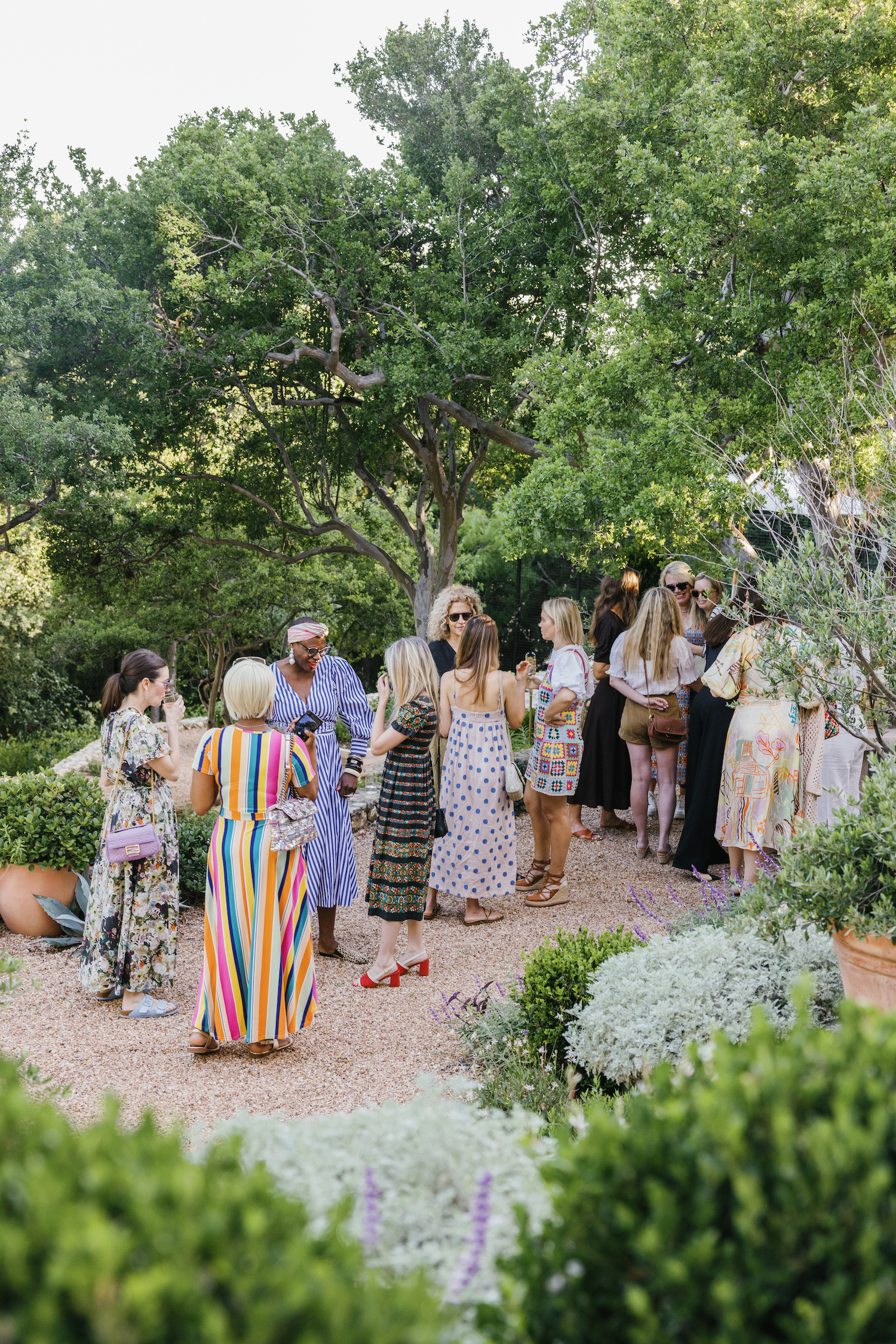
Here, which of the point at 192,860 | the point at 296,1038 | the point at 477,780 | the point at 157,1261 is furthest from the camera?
the point at 192,860

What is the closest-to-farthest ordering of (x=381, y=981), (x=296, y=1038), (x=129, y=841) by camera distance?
(x=296, y=1038)
(x=129, y=841)
(x=381, y=981)

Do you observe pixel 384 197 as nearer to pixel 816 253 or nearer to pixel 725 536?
pixel 816 253

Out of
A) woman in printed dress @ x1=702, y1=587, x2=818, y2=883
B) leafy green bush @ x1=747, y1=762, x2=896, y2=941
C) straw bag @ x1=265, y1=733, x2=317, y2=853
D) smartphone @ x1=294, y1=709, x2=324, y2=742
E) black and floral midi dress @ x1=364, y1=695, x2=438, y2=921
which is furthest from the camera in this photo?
woman in printed dress @ x1=702, y1=587, x2=818, y2=883

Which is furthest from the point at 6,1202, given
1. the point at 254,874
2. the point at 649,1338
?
the point at 254,874

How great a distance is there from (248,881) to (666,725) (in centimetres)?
372

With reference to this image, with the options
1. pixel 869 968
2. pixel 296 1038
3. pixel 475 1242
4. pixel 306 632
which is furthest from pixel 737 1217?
pixel 306 632

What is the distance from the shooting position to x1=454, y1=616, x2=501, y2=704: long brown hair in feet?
18.4

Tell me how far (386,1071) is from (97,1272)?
320cm

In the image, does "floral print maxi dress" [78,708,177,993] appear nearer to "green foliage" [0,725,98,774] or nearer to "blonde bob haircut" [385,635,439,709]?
"blonde bob haircut" [385,635,439,709]

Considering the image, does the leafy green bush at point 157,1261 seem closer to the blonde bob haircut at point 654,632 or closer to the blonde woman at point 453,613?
the blonde woman at point 453,613

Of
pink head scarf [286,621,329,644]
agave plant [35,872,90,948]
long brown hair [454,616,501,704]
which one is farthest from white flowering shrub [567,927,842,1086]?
agave plant [35,872,90,948]

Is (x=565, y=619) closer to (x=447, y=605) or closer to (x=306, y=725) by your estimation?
(x=447, y=605)

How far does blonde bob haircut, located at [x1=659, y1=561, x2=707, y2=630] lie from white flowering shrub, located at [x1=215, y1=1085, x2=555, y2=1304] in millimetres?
5284

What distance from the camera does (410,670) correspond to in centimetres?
488
